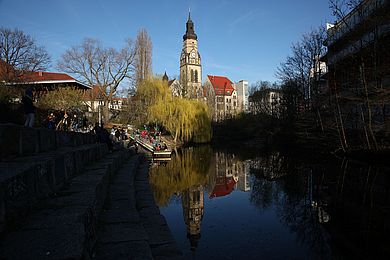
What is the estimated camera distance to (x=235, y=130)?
5000cm

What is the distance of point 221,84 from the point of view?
8900cm

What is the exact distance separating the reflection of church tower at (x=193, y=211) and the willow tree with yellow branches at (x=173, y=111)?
74.4ft

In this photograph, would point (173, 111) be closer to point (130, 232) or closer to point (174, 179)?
point (174, 179)

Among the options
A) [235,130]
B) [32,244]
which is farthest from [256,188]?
[235,130]

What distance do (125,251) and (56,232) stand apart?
1.02 meters

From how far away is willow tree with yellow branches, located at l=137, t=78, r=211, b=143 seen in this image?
34.3m

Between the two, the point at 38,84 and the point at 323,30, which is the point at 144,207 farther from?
the point at 323,30

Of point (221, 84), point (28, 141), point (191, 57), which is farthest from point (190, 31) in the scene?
point (28, 141)

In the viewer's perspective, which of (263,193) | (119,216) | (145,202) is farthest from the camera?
(263,193)

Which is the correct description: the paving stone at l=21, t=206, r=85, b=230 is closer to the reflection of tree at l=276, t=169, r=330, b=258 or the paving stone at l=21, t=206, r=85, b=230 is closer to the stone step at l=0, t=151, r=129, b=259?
the stone step at l=0, t=151, r=129, b=259

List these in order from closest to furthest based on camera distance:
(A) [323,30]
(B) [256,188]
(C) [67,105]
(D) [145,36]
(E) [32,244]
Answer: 1. (E) [32,244]
2. (B) [256,188]
3. (C) [67,105]
4. (A) [323,30]
5. (D) [145,36]

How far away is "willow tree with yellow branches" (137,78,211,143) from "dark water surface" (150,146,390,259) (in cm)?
1988

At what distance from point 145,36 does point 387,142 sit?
34.4 m

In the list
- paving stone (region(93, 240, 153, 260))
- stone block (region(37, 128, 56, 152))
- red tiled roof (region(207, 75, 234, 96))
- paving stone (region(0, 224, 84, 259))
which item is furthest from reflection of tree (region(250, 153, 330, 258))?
red tiled roof (region(207, 75, 234, 96))
